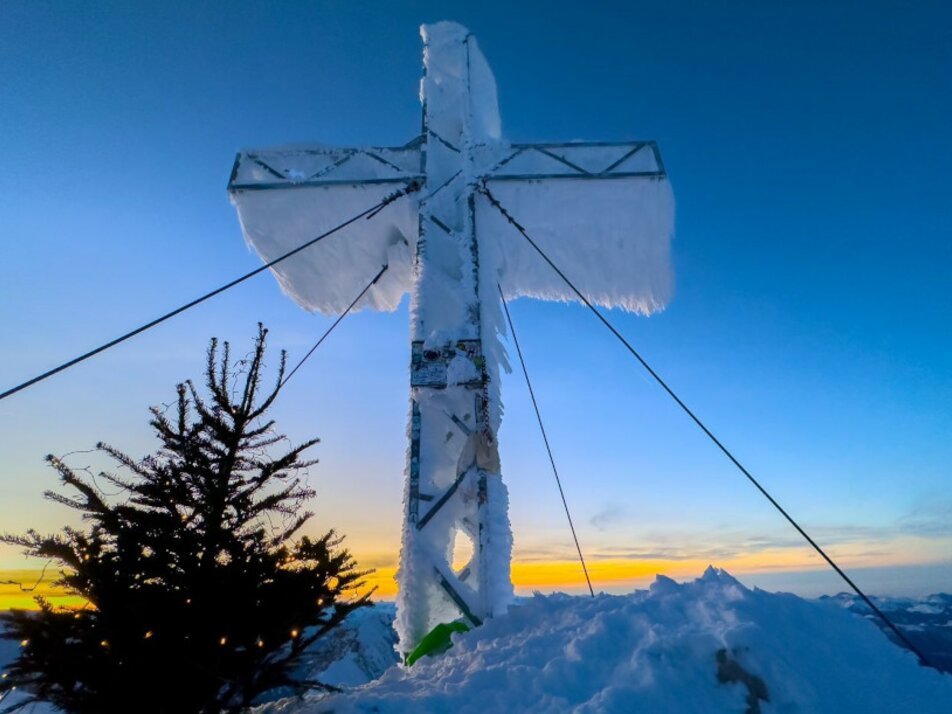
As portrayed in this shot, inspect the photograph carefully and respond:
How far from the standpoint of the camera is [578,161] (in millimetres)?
5938

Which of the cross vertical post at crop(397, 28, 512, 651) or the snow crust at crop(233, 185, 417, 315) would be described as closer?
the cross vertical post at crop(397, 28, 512, 651)

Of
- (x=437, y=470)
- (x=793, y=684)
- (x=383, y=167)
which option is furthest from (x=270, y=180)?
(x=793, y=684)

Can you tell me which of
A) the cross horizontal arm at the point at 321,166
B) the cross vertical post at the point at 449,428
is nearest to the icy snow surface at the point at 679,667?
the cross vertical post at the point at 449,428

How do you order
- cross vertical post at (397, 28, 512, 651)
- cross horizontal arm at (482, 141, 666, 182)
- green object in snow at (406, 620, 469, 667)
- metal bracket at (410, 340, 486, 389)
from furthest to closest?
cross horizontal arm at (482, 141, 666, 182)
metal bracket at (410, 340, 486, 389)
cross vertical post at (397, 28, 512, 651)
green object in snow at (406, 620, 469, 667)

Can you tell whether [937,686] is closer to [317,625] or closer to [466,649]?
[466,649]

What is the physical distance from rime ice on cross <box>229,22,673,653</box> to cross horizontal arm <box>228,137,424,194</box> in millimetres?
A: 16

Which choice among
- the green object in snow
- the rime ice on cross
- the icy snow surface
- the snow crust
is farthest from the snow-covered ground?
the snow crust

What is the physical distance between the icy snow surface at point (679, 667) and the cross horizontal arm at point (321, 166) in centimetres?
501

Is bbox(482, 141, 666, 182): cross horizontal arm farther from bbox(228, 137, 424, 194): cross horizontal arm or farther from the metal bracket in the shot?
the metal bracket

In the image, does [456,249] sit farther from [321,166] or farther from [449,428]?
[321,166]

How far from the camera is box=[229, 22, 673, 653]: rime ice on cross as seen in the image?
4305 mm

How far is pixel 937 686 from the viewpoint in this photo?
2.53m

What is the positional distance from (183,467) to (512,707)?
2.21 meters

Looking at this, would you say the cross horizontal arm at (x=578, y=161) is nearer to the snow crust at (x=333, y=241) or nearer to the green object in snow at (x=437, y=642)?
the snow crust at (x=333, y=241)
